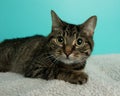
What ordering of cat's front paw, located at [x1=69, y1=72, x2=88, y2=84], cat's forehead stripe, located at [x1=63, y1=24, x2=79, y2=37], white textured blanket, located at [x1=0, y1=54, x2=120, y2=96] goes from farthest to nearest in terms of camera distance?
cat's forehead stripe, located at [x1=63, y1=24, x2=79, y2=37] → cat's front paw, located at [x1=69, y1=72, x2=88, y2=84] → white textured blanket, located at [x1=0, y1=54, x2=120, y2=96]

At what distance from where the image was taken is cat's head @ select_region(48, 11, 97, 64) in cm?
148

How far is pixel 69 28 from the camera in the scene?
1565 mm

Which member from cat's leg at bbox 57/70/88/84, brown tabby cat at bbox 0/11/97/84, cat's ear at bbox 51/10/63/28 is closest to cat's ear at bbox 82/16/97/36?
brown tabby cat at bbox 0/11/97/84

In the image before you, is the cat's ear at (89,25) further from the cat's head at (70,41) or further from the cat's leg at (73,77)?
the cat's leg at (73,77)

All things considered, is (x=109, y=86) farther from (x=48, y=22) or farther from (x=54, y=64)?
(x=48, y=22)

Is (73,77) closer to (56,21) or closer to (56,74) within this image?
(56,74)

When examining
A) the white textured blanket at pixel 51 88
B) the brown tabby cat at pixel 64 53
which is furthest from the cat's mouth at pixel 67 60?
the white textured blanket at pixel 51 88

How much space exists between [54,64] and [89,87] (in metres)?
0.27

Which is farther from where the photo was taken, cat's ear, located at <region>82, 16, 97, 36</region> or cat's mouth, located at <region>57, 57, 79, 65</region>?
cat's ear, located at <region>82, 16, 97, 36</region>

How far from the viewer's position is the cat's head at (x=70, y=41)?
4.87 feet

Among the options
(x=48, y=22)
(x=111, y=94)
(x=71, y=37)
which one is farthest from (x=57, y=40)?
(x=48, y=22)

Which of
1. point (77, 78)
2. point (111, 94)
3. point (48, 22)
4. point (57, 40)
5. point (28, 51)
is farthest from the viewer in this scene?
point (48, 22)

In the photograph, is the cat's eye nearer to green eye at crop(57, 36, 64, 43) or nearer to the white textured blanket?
green eye at crop(57, 36, 64, 43)

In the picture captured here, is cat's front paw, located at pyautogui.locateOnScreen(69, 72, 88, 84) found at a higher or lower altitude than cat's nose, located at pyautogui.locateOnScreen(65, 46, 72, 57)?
lower
